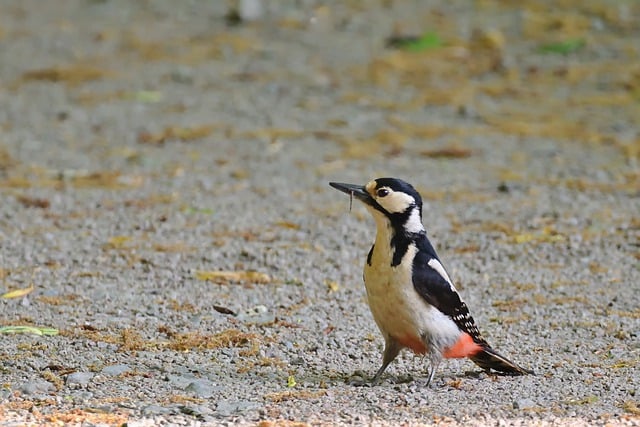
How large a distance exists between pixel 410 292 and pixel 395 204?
1.21 ft

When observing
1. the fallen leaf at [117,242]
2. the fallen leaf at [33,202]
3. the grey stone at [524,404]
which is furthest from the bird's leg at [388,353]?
the fallen leaf at [33,202]

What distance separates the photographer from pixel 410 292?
470 centimetres

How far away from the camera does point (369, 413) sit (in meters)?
4.33

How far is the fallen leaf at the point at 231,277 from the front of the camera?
640 cm

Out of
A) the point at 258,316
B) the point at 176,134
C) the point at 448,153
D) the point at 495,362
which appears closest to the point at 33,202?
the point at 176,134

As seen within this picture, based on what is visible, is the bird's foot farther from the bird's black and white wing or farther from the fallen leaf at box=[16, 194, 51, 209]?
the fallen leaf at box=[16, 194, 51, 209]

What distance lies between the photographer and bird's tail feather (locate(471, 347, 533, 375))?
15.9ft

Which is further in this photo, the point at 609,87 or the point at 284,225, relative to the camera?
the point at 609,87

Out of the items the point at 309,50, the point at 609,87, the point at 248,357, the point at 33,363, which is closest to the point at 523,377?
the point at 248,357

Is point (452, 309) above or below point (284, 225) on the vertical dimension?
above

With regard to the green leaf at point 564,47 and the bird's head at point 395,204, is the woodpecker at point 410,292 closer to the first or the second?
the bird's head at point 395,204

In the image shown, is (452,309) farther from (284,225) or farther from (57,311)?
(284,225)

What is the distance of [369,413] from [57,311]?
198 cm

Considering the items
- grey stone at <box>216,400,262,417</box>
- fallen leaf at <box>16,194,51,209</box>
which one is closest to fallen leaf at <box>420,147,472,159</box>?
fallen leaf at <box>16,194,51,209</box>
